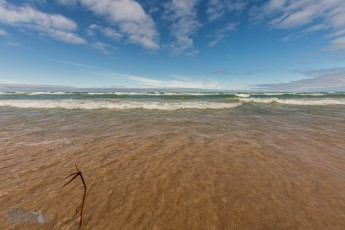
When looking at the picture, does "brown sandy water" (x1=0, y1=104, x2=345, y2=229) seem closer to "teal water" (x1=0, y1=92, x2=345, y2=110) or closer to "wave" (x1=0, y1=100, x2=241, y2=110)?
"wave" (x1=0, y1=100, x2=241, y2=110)

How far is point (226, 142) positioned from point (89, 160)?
12.3ft

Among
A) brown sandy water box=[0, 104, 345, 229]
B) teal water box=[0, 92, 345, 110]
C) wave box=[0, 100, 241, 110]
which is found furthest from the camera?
teal water box=[0, 92, 345, 110]

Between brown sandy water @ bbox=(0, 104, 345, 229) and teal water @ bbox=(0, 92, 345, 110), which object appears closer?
brown sandy water @ bbox=(0, 104, 345, 229)

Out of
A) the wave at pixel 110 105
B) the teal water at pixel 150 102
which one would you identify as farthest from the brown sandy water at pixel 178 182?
the teal water at pixel 150 102

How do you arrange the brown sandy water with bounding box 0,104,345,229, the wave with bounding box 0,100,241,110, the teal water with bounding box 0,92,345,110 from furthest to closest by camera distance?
the teal water with bounding box 0,92,345,110 < the wave with bounding box 0,100,241,110 < the brown sandy water with bounding box 0,104,345,229

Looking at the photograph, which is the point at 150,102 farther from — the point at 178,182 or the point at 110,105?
the point at 178,182

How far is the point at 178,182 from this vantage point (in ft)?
10.6

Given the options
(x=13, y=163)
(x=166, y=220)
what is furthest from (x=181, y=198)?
(x=13, y=163)

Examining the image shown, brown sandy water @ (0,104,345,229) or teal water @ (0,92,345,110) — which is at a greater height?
brown sandy water @ (0,104,345,229)

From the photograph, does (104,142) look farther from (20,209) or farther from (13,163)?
(20,209)

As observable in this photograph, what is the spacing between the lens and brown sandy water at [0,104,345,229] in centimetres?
235

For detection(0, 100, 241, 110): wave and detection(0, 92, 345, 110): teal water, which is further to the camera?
detection(0, 92, 345, 110): teal water

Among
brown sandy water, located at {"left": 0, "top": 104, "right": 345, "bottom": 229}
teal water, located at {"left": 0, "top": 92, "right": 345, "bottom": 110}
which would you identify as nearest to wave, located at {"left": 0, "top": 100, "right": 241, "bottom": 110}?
teal water, located at {"left": 0, "top": 92, "right": 345, "bottom": 110}

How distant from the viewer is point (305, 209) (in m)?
2.51
